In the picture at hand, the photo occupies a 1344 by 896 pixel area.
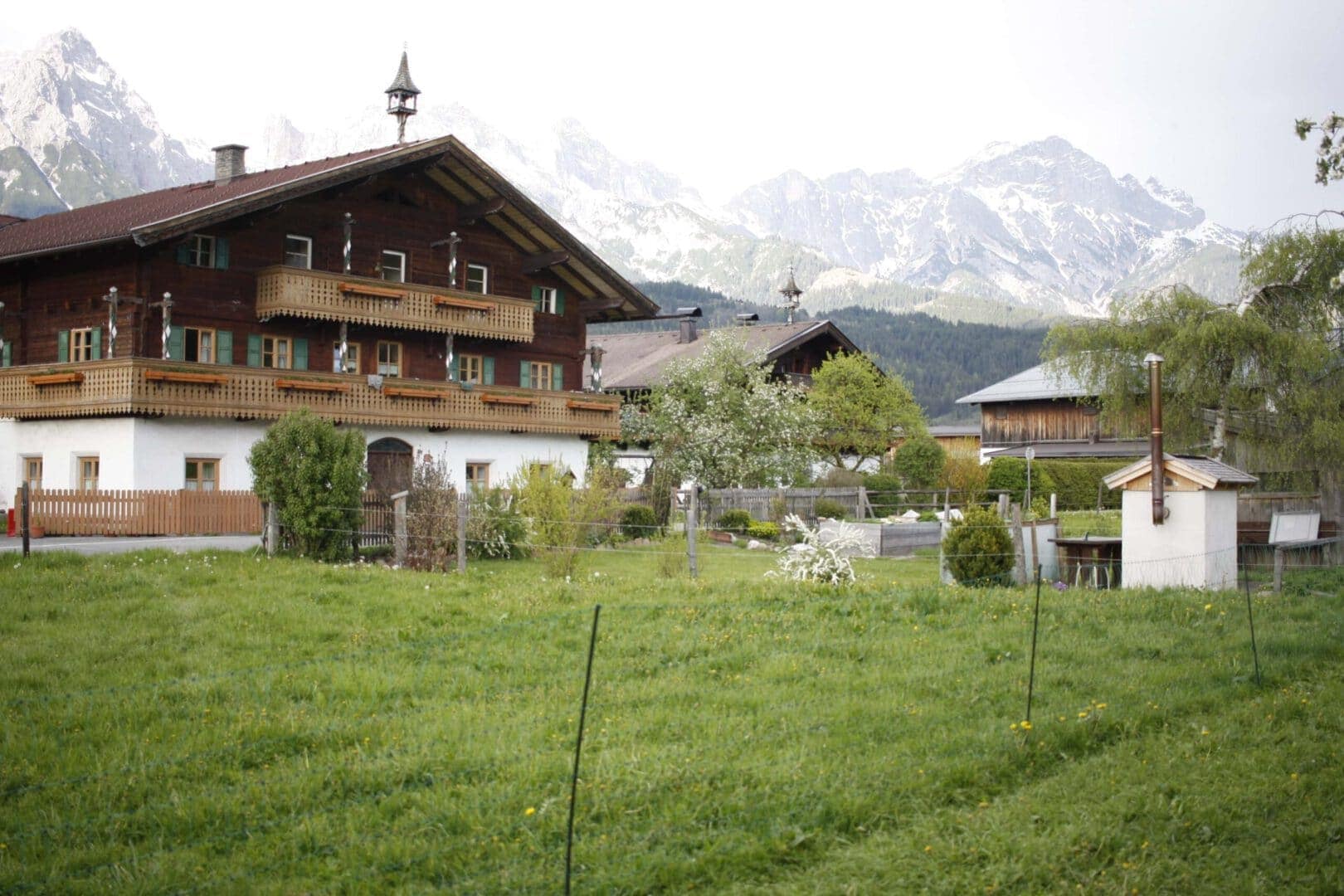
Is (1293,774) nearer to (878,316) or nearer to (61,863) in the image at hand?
(61,863)

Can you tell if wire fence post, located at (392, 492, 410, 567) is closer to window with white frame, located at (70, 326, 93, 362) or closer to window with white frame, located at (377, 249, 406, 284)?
window with white frame, located at (70, 326, 93, 362)

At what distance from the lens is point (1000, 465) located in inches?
1934

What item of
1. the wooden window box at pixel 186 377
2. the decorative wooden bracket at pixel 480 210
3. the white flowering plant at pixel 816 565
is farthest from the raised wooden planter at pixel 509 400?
the white flowering plant at pixel 816 565

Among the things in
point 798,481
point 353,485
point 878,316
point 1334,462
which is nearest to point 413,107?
point 798,481

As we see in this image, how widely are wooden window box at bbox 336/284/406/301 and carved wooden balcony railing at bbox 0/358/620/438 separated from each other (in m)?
2.39

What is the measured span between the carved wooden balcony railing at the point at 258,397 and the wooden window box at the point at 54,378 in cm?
2

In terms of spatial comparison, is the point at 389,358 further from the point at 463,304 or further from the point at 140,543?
the point at 140,543

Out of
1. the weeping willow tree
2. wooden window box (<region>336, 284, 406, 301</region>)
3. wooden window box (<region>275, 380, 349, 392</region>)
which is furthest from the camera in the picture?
wooden window box (<region>336, 284, 406, 301</region>)

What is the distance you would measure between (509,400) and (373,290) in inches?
204

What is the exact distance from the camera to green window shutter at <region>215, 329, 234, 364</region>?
113ft

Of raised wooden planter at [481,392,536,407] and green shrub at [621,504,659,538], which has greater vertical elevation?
raised wooden planter at [481,392,536,407]

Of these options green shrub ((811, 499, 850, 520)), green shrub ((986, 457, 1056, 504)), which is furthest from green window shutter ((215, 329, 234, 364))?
green shrub ((986, 457, 1056, 504))

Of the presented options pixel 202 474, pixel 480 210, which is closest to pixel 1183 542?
pixel 202 474

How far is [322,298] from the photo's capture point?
35.2 meters
